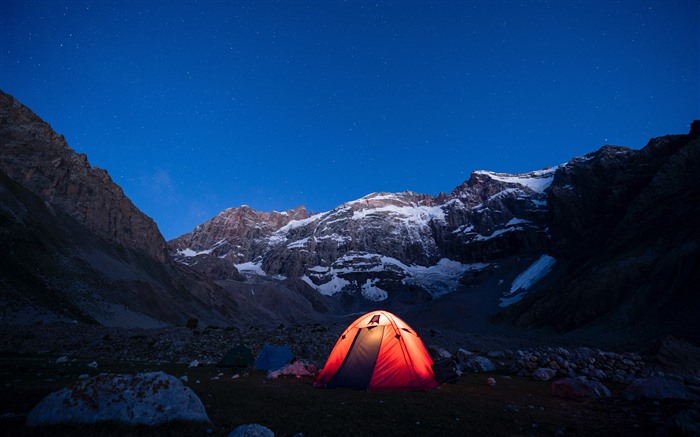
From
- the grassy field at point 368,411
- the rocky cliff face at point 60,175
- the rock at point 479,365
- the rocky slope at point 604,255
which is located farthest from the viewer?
the rocky cliff face at point 60,175

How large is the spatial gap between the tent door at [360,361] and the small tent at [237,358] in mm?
8425

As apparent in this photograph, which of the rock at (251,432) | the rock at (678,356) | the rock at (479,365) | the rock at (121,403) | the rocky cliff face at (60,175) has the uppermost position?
the rocky cliff face at (60,175)

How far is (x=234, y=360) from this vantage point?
1959 centimetres

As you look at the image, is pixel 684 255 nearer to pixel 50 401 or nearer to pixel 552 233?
pixel 50 401

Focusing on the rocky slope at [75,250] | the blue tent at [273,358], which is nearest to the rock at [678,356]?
the blue tent at [273,358]

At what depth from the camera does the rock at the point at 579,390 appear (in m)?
11.9

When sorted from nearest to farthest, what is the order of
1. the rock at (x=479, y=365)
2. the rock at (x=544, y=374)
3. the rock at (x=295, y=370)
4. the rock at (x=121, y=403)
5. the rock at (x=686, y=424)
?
the rock at (x=121, y=403) < the rock at (x=686, y=424) < the rock at (x=295, y=370) < the rock at (x=544, y=374) < the rock at (x=479, y=365)

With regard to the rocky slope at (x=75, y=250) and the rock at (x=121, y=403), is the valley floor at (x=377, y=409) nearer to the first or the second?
the rock at (x=121, y=403)

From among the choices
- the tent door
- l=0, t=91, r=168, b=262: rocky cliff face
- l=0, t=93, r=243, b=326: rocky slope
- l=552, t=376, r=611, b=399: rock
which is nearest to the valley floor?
l=552, t=376, r=611, b=399: rock

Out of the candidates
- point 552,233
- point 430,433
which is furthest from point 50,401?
point 552,233

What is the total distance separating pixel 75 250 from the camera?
69562 mm

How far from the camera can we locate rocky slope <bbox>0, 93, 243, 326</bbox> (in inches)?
1913

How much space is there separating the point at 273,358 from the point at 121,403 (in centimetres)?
1325

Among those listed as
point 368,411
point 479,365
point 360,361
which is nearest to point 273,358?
point 360,361
